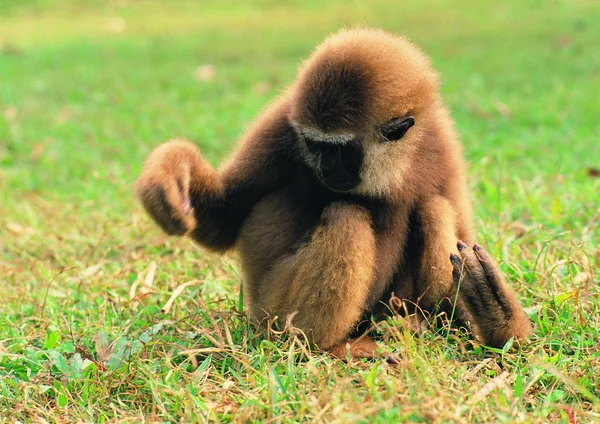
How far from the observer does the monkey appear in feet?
13.9

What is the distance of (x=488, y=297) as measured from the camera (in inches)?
172

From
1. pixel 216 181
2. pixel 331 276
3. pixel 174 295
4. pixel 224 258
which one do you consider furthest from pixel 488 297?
pixel 224 258

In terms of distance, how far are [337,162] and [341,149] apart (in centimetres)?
9

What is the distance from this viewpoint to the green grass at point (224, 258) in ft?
12.2

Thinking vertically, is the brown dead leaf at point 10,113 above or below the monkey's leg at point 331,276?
below

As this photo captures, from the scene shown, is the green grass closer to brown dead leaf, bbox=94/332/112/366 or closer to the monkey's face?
brown dead leaf, bbox=94/332/112/366

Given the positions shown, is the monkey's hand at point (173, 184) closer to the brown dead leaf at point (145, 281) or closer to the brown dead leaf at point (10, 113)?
the brown dead leaf at point (145, 281)

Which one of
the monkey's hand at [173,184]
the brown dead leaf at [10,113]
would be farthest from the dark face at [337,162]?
the brown dead leaf at [10,113]

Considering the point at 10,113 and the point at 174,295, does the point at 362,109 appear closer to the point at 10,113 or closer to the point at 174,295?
the point at 174,295

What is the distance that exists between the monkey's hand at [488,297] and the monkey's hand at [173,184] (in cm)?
163

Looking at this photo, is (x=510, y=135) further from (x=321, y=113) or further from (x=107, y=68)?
(x=107, y=68)

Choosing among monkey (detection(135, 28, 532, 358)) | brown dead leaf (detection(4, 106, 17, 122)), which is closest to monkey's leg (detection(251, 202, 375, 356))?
monkey (detection(135, 28, 532, 358))

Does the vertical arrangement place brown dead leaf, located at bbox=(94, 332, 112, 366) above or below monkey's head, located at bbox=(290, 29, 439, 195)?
below

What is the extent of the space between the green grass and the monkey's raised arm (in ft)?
2.07
